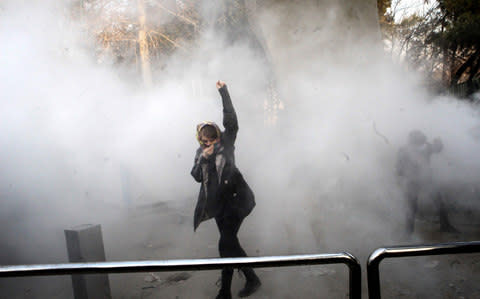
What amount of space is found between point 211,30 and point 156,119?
5.95 feet

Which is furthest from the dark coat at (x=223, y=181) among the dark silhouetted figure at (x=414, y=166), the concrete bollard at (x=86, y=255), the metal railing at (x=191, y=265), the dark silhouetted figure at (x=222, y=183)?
the dark silhouetted figure at (x=414, y=166)

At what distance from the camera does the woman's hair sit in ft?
8.84

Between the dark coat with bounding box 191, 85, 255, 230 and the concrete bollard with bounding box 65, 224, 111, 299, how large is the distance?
850 millimetres

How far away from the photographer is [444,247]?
1085mm

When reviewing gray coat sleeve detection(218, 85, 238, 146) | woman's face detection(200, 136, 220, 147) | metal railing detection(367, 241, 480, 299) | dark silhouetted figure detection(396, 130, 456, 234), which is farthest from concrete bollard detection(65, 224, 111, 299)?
dark silhouetted figure detection(396, 130, 456, 234)

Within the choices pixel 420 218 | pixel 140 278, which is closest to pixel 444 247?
pixel 140 278

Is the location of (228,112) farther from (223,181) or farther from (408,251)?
(408,251)

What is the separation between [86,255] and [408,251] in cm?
242

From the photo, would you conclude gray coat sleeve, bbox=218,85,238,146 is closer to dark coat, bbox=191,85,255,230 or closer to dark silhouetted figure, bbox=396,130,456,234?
dark coat, bbox=191,85,255,230

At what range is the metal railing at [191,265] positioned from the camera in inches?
41.3

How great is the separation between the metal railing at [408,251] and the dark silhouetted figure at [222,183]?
164 centimetres

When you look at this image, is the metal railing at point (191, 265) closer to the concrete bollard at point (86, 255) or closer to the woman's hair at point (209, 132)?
the concrete bollard at point (86, 255)

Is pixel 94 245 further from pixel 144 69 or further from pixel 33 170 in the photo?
pixel 144 69

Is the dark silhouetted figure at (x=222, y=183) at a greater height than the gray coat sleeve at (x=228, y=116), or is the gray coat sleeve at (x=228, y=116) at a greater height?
the gray coat sleeve at (x=228, y=116)
